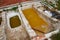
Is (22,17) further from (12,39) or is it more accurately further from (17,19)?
(12,39)

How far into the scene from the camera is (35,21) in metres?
5.18

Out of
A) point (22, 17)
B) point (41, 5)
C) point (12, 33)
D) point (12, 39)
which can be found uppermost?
point (41, 5)

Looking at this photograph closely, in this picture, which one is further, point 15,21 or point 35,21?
point 15,21

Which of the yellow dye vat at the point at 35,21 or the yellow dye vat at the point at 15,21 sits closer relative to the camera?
the yellow dye vat at the point at 35,21

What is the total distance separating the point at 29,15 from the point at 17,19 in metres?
0.63

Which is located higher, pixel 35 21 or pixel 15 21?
pixel 15 21

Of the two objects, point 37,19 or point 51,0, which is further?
point 51,0

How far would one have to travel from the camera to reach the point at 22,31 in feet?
15.8

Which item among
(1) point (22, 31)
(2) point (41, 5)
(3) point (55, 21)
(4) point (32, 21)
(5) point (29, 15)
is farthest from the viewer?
(2) point (41, 5)

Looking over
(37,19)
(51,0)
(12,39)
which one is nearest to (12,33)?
(12,39)

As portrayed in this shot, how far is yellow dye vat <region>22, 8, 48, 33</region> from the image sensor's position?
4645 millimetres

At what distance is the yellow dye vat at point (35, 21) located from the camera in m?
4.64

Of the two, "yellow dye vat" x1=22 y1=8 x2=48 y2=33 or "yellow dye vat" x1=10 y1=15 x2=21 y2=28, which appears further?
"yellow dye vat" x1=10 y1=15 x2=21 y2=28

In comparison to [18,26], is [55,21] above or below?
below
